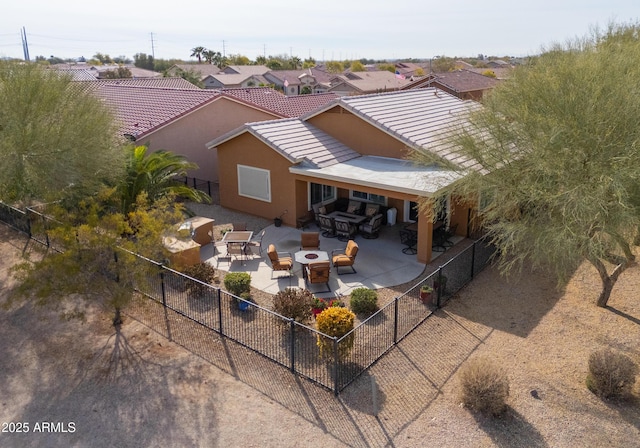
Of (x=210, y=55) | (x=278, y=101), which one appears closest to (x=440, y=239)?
(x=278, y=101)

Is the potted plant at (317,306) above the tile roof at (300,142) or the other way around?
the other way around

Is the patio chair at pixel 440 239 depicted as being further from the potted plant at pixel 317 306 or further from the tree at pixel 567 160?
the potted plant at pixel 317 306

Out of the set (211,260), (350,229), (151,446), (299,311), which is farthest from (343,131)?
(151,446)

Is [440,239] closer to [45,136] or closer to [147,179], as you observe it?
[147,179]

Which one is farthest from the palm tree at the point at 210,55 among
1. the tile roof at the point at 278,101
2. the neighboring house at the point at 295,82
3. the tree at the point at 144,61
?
the tile roof at the point at 278,101

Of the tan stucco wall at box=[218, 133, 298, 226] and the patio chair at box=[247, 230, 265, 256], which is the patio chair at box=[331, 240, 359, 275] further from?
the tan stucco wall at box=[218, 133, 298, 226]
